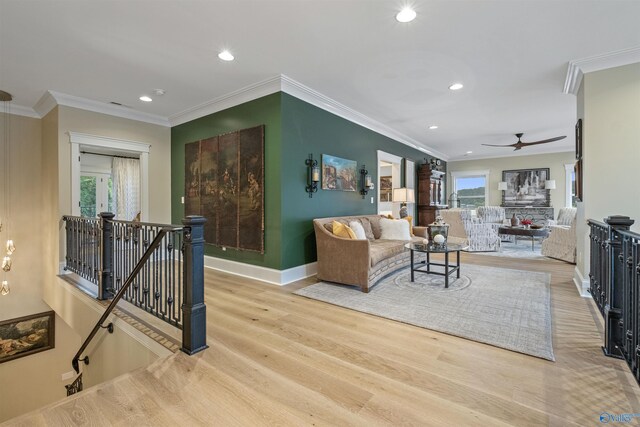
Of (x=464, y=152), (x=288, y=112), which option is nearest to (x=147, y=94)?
(x=288, y=112)

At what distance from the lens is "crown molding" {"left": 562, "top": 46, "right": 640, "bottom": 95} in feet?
10.6

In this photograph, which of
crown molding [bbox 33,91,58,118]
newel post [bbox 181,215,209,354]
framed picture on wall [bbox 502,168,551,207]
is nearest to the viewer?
newel post [bbox 181,215,209,354]

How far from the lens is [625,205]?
3.33 m

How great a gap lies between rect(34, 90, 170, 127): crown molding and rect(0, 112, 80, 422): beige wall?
23 centimetres

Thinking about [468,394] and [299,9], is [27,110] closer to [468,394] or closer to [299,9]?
[299,9]

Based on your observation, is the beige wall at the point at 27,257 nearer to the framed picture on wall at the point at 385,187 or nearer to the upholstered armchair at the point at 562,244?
the framed picture on wall at the point at 385,187

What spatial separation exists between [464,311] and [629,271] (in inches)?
52.9

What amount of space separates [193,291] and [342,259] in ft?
6.74

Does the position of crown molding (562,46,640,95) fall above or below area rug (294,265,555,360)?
above

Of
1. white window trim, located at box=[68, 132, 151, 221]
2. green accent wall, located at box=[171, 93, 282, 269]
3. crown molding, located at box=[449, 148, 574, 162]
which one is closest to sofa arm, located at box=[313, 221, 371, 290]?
green accent wall, located at box=[171, 93, 282, 269]

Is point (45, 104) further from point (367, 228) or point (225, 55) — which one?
point (367, 228)

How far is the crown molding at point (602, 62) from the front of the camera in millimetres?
3225

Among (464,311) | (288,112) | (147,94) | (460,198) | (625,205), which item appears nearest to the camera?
(464,311)

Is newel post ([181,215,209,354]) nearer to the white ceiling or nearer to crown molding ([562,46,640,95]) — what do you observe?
the white ceiling
